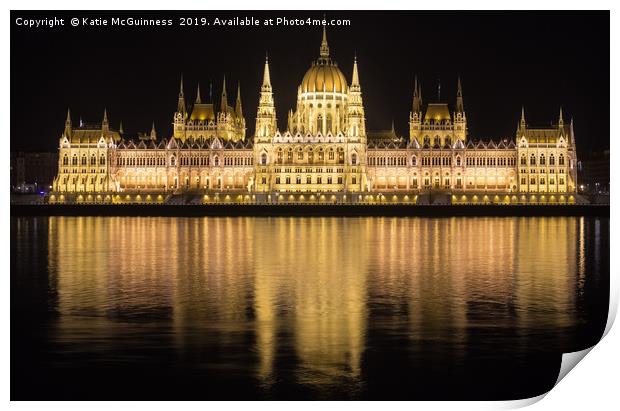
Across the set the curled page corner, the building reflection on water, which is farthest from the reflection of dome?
the curled page corner

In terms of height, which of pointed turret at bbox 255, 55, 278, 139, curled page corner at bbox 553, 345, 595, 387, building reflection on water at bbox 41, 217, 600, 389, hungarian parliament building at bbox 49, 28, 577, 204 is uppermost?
pointed turret at bbox 255, 55, 278, 139

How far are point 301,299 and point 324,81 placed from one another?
59795 millimetres

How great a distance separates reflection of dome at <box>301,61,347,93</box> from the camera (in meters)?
72.9

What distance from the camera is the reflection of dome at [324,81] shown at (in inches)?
2869

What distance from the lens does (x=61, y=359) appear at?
9.76m

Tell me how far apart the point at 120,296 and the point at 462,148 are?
→ 196 feet

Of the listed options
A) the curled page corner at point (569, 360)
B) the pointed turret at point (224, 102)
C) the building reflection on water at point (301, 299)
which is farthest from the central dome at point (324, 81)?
the curled page corner at point (569, 360)

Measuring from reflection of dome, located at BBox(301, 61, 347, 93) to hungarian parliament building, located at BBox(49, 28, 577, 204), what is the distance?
77 millimetres

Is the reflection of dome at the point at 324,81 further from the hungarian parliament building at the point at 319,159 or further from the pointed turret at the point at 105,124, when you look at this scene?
the pointed turret at the point at 105,124

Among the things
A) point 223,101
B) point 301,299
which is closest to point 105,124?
point 223,101

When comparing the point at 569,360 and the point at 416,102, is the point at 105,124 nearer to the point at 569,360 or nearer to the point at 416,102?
the point at 416,102

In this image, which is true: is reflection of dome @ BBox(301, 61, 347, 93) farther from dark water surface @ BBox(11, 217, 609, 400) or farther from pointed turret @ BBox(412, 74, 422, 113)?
dark water surface @ BBox(11, 217, 609, 400)

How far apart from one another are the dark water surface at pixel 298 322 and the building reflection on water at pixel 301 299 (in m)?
0.03

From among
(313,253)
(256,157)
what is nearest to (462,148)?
(256,157)
